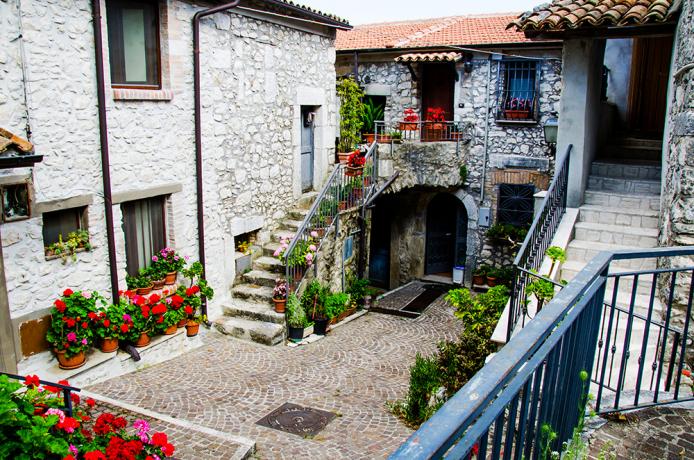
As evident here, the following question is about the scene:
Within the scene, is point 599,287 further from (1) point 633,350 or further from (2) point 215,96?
(2) point 215,96

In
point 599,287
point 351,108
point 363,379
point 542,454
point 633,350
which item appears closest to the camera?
point 542,454

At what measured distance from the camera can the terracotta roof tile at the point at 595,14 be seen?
7.32 m

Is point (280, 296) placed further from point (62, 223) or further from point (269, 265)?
point (62, 223)

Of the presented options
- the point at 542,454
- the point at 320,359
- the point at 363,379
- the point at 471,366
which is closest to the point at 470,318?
the point at 471,366

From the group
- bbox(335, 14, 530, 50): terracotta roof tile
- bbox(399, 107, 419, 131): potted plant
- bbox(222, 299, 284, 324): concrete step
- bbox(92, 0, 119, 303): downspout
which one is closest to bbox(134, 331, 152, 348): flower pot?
bbox(92, 0, 119, 303): downspout

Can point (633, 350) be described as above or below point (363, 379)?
above

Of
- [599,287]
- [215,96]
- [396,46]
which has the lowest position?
[599,287]

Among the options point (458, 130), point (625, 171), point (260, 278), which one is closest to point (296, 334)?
point (260, 278)

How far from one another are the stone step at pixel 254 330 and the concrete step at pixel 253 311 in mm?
85

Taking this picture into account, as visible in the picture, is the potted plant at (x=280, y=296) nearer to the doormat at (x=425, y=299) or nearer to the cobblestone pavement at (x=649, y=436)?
the doormat at (x=425, y=299)

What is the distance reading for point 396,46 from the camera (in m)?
16.4

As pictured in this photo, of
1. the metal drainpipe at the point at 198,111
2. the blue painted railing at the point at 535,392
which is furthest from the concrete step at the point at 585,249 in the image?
the metal drainpipe at the point at 198,111

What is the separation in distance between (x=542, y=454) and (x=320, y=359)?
6.98 metres

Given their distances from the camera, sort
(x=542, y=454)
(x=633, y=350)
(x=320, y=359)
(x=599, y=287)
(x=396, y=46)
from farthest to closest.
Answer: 1. (x=396, y=46)
2. (x=320, y=359)
3. (x=633, y=350)
4. (x=599, y=287)
5. (x=542, y=454)
